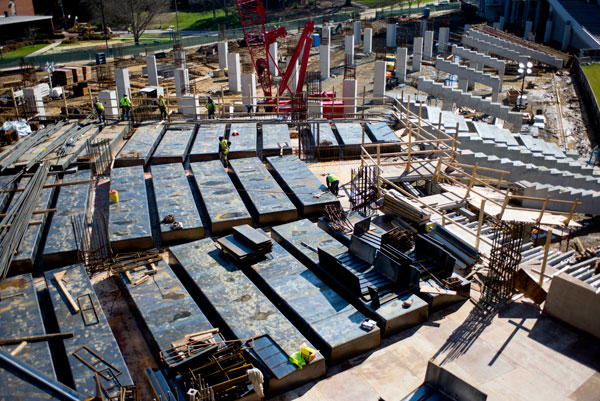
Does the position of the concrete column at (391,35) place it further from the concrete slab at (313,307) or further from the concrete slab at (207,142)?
the concrete slab at (313,307)

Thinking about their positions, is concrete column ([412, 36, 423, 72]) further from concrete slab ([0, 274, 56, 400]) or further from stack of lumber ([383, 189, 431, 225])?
concrete slab ([0, 274, 56, 400])

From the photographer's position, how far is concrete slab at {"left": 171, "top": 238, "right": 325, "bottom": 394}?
1140 cm

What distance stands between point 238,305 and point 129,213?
6604 millimetres

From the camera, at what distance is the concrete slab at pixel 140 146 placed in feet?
73.7

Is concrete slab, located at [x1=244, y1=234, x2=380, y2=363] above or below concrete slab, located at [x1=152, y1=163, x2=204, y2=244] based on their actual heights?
below

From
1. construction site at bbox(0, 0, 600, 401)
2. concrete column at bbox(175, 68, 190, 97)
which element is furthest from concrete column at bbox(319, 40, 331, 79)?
construction site at bbox(0, 0, 600, 401)

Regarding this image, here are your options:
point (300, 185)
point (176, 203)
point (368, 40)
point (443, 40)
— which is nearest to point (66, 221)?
point (176, 203)

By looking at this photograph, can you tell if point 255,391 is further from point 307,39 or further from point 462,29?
point 462,29

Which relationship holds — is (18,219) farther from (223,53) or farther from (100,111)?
(223,53)

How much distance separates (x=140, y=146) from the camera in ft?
79.2

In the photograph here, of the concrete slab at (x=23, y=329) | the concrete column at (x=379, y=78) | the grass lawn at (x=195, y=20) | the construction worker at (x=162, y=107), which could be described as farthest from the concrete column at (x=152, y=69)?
the grass lawn at (x=195, y=20)

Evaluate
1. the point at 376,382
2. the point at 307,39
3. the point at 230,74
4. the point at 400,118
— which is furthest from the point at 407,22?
the point at 376,382

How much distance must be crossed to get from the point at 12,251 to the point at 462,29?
227 ft

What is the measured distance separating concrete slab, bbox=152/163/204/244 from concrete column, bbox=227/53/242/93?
23.7m
